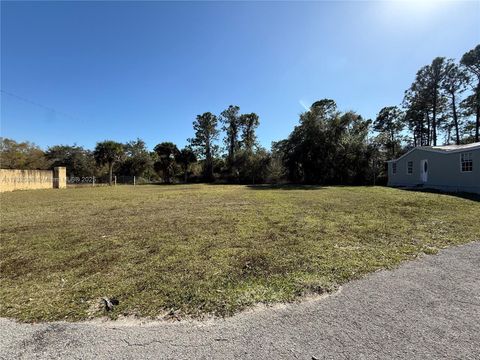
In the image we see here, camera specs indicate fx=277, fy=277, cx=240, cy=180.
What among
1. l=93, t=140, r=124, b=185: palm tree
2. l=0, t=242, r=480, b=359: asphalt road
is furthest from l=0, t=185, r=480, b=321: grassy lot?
l=93, t=140, r=124, b=185: palm tree

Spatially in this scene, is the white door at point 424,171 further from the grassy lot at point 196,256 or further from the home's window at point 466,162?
the grassy lot at point 196,256

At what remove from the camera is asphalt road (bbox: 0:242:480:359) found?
2004mm

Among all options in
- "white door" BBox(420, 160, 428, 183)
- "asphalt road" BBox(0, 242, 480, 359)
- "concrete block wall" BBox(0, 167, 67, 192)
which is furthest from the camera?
"concrete block wall" BBox(0, 167, 67, 192)

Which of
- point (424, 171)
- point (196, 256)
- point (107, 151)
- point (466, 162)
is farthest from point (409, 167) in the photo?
point (107, 151)

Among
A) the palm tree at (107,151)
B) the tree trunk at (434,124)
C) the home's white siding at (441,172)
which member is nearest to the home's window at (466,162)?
the home's white siding at (441,172)

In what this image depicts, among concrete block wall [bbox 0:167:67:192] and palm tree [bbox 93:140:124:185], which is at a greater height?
palm tree [bbox 93:140:124:185]

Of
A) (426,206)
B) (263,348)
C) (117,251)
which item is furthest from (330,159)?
(263,348)

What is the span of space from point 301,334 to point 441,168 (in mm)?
18613

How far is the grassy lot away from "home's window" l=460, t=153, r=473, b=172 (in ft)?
30.3

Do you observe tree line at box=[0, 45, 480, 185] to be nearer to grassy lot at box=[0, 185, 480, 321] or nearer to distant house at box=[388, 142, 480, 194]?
distant house at box=[388, 142, 480, 194]

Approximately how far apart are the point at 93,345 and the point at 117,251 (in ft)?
8.60

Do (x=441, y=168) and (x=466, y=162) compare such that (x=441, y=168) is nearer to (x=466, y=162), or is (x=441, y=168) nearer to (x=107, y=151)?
(x=466, y=162)

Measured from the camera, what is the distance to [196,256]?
13.8 ft

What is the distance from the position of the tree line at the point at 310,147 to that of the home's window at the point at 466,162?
27.1 ft
